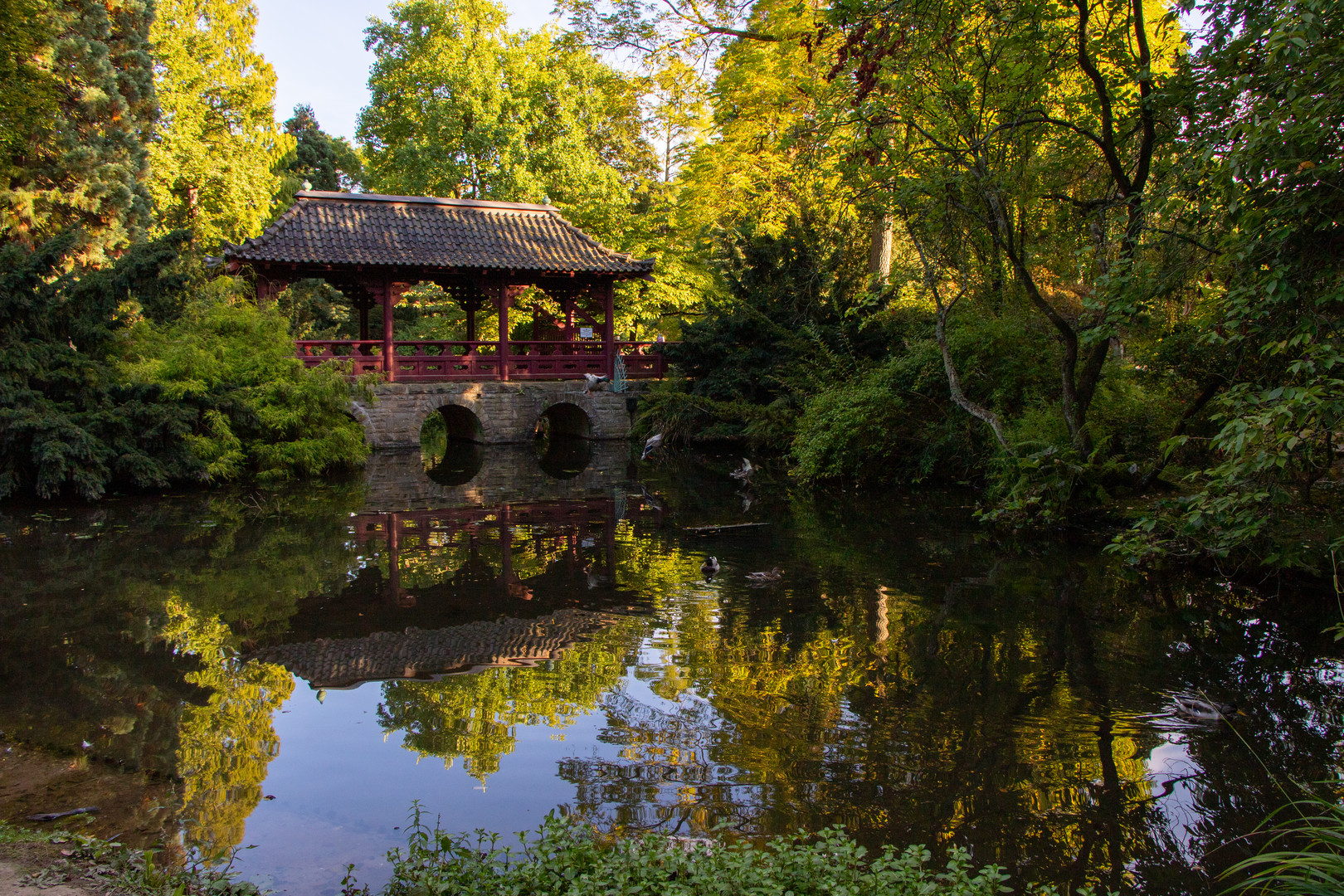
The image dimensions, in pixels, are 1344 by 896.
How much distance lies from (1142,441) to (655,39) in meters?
10.0

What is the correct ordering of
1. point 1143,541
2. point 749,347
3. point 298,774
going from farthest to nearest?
point 749,347
point 1143,541
point 298,774

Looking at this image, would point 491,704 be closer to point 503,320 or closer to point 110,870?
point 110,870

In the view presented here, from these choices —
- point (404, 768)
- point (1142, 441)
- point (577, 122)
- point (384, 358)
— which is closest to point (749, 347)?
point (384, 358)

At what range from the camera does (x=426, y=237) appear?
2017cm

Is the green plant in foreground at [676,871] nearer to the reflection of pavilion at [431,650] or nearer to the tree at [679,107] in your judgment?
the reflection of pavilion at [431,650]

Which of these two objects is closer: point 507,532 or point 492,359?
point 507,532

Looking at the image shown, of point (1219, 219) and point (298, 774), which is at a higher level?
point (1219, 219)

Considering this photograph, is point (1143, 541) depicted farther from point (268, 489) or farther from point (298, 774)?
point (268, 489)

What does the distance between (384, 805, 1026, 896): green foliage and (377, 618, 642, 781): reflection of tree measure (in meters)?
1.24

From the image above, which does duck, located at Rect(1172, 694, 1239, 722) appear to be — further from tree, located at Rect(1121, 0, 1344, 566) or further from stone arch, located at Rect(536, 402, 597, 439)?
stone arch, located at Rect(536, 402, 597, 439)

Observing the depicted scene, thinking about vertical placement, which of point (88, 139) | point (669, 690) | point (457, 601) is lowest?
point (669, 690)

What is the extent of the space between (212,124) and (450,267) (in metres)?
11.4

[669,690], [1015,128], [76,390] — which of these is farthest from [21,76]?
[669,690]

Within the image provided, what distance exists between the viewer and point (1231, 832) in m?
4.25
